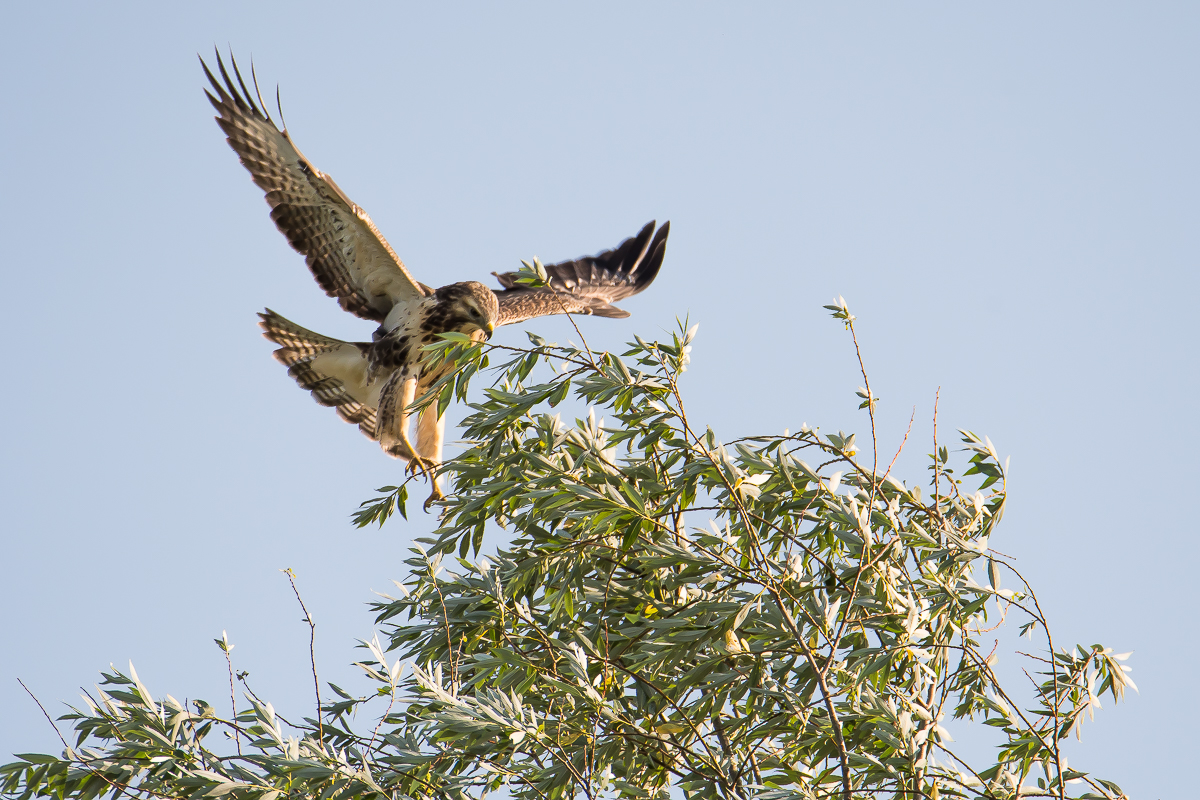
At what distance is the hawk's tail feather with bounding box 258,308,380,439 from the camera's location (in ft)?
18.6

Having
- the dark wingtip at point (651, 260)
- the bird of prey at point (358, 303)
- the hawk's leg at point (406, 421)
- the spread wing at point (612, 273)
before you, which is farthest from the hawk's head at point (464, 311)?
the dark wingtip at point (651, 260)

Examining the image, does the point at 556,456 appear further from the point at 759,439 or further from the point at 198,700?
the point at 198,700

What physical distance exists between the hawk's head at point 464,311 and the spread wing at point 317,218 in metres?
0.18

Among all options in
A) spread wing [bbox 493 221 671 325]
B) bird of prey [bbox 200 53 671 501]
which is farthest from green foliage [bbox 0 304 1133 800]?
spread wing [bbox 493 221 671 325]

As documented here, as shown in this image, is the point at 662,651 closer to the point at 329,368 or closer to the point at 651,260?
the point at 329,368

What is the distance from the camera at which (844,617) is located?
255cm

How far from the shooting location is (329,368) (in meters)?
5.74

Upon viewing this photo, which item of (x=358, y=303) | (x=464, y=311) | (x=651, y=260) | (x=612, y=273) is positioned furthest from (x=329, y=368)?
(x=651, y=260)

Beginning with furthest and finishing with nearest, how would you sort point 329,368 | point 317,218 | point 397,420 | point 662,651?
1. point 329,368
2. point 397,420
3. point 317,218
4. point 662,651

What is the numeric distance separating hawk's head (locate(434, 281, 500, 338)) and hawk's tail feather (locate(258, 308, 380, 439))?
2.05 ft

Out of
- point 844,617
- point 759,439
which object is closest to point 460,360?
point 759,439

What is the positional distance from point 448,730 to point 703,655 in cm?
72

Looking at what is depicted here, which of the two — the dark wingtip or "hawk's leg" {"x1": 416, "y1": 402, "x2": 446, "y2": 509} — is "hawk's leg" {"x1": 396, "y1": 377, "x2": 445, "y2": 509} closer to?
"hawk's leg" {"x1": 416, "y1": 402, "x2": 446, "y2": 509}

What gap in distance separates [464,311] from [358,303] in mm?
617
